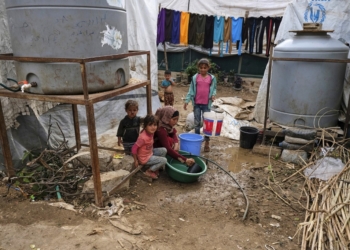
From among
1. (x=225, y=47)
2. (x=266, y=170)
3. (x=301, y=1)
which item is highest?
(x=301, y=1)

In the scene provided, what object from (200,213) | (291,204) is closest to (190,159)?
(200,213)

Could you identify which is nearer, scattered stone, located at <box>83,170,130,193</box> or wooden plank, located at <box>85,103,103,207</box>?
wooden plank, located at <box>85,103,103,207</box>

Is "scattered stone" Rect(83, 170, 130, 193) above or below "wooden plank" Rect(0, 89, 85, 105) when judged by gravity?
below

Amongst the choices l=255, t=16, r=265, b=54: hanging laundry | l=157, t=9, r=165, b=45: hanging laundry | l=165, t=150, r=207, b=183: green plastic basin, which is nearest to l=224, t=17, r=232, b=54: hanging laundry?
l=255, t=16, r=265, b=54: hanging laundry

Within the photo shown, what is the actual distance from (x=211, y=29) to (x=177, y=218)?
8.11 m

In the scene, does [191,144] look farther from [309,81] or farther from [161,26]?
[161,26]

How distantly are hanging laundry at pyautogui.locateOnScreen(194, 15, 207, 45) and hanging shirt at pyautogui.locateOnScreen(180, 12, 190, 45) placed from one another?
14.5 inches

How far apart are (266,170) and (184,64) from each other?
829 centimetres

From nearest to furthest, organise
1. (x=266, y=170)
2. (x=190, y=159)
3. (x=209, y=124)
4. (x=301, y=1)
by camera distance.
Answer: (x=190, y=159), (x=266, y=170), (x=209, y=124), (x=301, y=1)

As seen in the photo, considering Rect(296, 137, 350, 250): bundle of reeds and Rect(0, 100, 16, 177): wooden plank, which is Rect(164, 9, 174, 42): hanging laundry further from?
Rect(296, 137, 350, 250): bundle of reeds

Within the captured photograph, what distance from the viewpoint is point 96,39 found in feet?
8.39

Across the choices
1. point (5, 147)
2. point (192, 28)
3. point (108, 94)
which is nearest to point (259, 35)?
point (192, 28)

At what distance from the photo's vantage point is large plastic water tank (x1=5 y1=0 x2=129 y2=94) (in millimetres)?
2408

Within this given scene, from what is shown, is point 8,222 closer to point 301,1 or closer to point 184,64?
point 301,1
